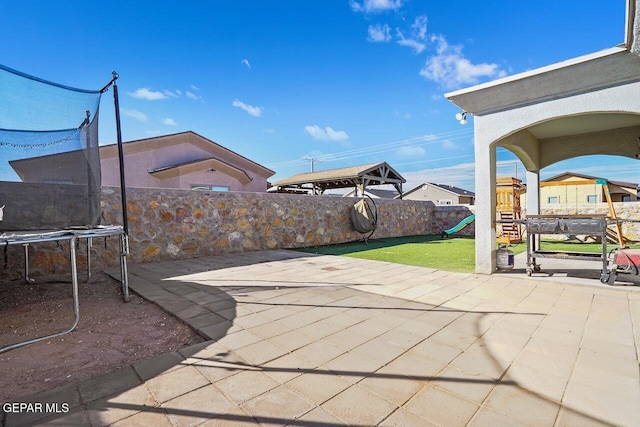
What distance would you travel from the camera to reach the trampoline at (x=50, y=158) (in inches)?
148

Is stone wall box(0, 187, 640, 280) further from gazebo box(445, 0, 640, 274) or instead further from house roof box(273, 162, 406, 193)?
house roof box(273, 162, 406, 193)

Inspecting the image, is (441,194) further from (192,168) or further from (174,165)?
(174,165)

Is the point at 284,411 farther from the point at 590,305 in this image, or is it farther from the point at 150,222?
the point at 150,222

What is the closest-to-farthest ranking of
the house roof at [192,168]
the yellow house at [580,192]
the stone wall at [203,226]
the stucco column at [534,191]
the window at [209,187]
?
the stone wall at [203,226] < the stucco column at [534,191] < the house roof at [192,168] < the window at [209,187] < the yellow house at [580,192]

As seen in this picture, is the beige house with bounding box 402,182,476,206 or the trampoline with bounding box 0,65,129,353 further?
the beige house with bounding box 402,182,476,206

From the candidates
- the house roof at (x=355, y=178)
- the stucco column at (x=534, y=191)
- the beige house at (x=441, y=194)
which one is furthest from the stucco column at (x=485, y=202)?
the beige house at (x=441, y=194)

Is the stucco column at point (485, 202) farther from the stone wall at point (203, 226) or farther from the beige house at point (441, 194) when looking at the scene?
the beige house at point (441, 194)

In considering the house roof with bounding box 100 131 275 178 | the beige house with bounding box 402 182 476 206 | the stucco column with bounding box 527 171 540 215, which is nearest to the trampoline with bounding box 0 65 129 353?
the house roof with bounding box 100 131 275 178

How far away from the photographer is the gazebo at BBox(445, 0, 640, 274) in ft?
11.8

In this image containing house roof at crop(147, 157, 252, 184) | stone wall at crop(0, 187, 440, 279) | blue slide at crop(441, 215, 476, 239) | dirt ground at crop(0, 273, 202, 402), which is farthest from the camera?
house roof at crop(147, 157, 252, 184)

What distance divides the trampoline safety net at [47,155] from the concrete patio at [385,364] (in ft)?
6.06

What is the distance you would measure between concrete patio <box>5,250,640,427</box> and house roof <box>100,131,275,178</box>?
10.1 meters

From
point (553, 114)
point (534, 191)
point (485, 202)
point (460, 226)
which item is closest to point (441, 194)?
point (460, 226)

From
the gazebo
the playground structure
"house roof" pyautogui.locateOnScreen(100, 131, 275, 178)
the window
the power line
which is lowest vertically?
the playground structure
